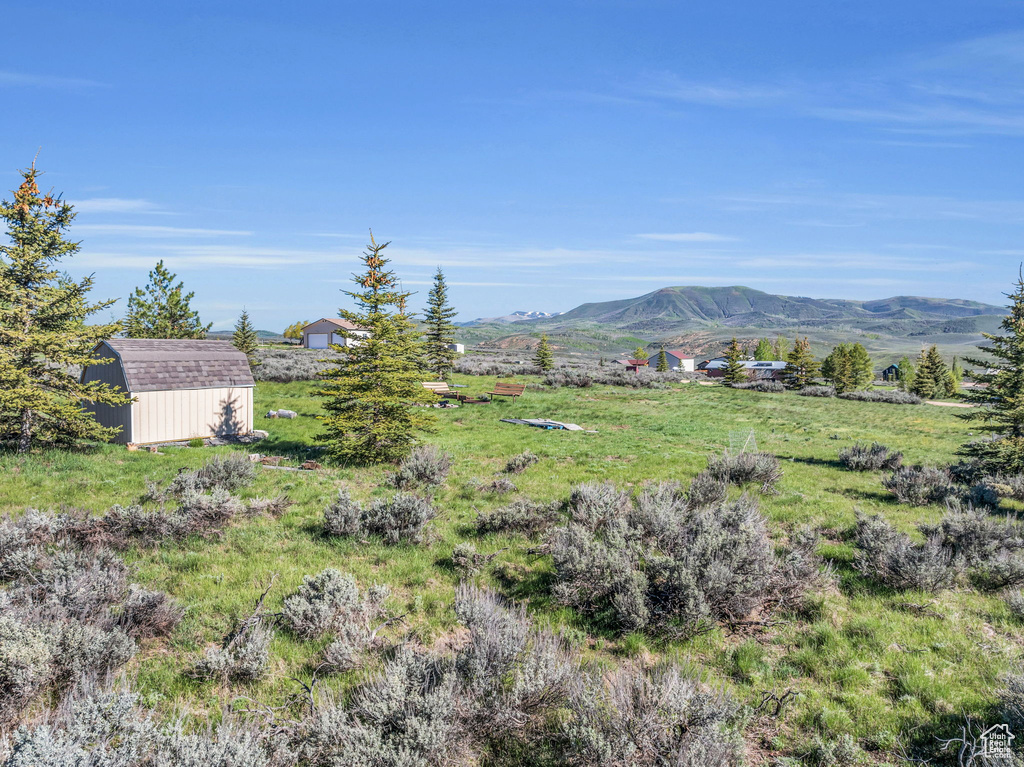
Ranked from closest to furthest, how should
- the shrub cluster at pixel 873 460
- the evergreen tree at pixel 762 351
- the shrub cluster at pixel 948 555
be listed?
the shrub cluster at pixel 948 555
the shrub cluster at pixel 873 460
the evergreen tree at pixel 762 351

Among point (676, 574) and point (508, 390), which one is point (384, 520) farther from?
point (508, 390)

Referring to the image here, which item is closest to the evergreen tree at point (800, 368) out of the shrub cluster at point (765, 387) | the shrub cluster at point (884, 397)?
the shrub cluster at point (765, 387)

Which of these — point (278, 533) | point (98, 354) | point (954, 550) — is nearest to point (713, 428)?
point (954, 550)

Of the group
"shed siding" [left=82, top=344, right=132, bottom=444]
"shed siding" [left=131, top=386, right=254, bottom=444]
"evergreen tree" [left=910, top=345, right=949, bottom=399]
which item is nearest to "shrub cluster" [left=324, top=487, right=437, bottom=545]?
"shed siding" [left=131, top=386, right=254, bottom=444]

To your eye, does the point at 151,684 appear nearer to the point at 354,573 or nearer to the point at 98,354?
the point at 354,573

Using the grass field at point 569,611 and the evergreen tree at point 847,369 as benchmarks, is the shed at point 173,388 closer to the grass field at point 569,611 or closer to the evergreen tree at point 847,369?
the grass field at point 569,611

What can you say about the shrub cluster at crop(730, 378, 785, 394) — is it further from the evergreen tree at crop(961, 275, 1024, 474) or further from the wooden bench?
the evergreen tree at crop(961, 275, 1024, 474)

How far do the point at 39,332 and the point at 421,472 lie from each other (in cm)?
1073

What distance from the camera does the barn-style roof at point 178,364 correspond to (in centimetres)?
1708

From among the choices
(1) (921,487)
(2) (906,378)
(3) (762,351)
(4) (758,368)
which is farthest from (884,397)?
(3) (762,351)

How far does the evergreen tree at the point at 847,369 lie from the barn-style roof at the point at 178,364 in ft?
162

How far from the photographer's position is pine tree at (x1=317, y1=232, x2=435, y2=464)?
15.1 m

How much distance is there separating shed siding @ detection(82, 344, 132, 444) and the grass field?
128 centimetres

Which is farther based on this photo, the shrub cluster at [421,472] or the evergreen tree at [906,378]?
the evergreen tree at [906,378]
